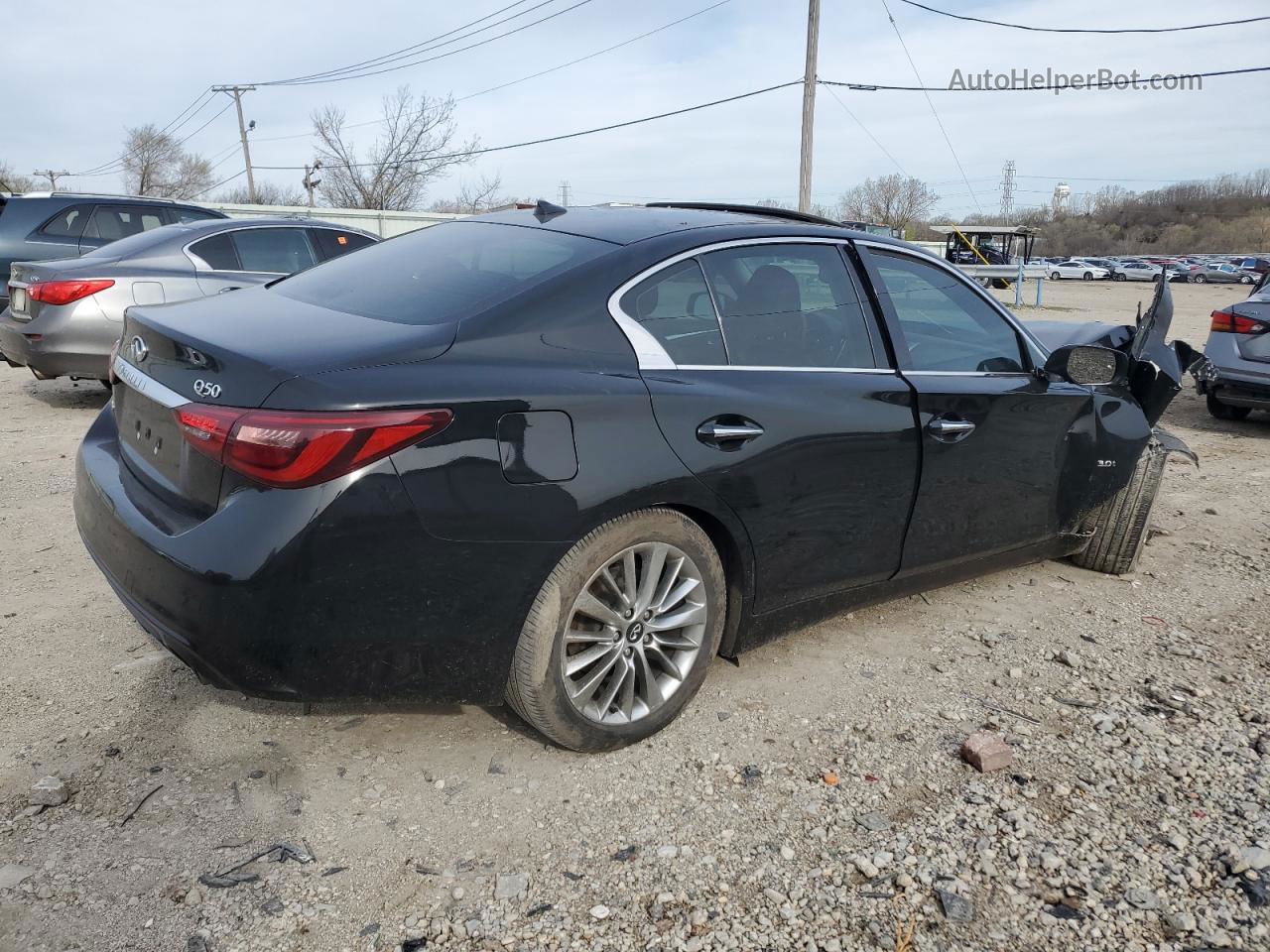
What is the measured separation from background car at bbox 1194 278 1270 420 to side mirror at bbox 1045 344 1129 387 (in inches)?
189

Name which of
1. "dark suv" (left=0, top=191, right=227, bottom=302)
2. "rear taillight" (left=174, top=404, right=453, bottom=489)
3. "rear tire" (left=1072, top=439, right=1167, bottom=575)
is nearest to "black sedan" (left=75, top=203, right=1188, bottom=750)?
"rear taillight" (left=174, top=404, right=453, bottom=489)

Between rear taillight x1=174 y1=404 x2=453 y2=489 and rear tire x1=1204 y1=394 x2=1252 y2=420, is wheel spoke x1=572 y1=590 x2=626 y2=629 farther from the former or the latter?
rear tire x1=1204 y1=394 x2=1252 y2=420

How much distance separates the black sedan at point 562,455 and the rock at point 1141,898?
1.23 m

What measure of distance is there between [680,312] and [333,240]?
6451mm

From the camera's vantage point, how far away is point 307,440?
223cm

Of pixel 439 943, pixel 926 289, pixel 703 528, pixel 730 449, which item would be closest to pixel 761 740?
pixel 703 528

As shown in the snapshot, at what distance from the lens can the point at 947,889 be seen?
2354mm

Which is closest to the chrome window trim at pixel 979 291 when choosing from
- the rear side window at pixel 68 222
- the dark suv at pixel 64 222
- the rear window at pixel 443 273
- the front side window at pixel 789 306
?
the front side window at pixel 789 306

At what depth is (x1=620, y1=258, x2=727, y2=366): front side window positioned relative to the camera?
Result: 2.86 meters

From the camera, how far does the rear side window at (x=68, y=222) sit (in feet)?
30.6

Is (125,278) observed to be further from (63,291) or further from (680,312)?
(680,312)

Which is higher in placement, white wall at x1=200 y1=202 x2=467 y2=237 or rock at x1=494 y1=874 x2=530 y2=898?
white wall at x1=200 y1=202 x2=467 y2=237

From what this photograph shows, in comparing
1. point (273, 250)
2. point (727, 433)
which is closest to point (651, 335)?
point (727, 433)

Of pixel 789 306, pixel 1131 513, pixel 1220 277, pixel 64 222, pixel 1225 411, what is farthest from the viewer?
pixel 1220 277
